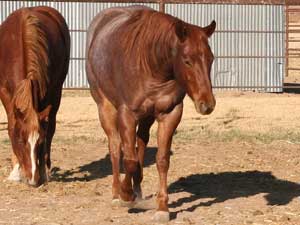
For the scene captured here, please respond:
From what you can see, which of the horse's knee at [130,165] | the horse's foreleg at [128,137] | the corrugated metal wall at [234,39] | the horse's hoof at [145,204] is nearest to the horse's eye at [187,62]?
the horse's foreleg at [128,137]

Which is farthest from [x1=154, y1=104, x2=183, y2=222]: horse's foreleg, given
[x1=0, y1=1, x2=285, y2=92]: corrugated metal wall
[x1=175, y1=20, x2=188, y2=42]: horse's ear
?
[x1=0, y1=1, x2=285, y2=92]: corrugated metal wall

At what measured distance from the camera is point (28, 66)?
8.48 meters

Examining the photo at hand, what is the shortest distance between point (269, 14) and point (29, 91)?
14734mm

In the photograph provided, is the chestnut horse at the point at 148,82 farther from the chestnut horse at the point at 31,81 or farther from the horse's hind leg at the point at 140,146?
the chestnut horse at the point at 31,81

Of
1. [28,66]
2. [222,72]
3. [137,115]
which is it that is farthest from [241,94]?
[137,115]

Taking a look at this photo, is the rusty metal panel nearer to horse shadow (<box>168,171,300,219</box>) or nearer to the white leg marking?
horse shadow (<box>168,171,300,219</box>)

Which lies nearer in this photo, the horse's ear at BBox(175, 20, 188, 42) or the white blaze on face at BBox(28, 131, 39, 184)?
the horse's ear at BBox(175, 20, 188, 42)

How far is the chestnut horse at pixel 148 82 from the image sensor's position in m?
6.33

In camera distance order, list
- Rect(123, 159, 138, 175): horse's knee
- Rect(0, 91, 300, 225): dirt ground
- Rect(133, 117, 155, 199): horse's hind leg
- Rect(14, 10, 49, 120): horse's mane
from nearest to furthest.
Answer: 1. Rect(123, 159, 138, 175): horse's knee
2. Rect(0, 91, 300, 225): dirt ground
3. Rect(133, 117, 155, 199): horse's hind leg
4. Rect(14, 10, 49, 120): horse's mane

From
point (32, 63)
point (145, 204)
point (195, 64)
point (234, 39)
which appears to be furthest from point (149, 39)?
point (234, 39)

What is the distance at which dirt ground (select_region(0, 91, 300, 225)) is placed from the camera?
23.5ft

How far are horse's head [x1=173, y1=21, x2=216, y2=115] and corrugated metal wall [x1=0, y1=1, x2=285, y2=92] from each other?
46.8 ft

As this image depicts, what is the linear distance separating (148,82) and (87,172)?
3.10m

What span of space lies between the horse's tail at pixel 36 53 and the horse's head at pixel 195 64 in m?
2.34
